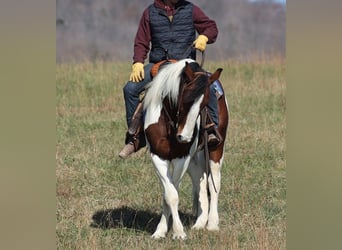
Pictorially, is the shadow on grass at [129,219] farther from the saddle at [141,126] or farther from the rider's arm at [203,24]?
the rider's arm at [203,24]

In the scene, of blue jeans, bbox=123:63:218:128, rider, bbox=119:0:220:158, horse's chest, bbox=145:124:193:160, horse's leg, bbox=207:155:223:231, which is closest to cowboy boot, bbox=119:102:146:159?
rider, bbox=119:0:220:158

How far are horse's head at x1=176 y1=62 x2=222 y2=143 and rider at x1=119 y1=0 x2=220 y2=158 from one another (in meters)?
0.61

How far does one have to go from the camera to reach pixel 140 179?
835 cm

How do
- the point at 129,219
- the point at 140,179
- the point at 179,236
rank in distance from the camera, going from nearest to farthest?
the point at 179,236, the point at 129,219, the point at 140,179

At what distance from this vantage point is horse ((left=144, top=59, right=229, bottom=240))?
5.43m

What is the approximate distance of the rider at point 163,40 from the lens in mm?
6199

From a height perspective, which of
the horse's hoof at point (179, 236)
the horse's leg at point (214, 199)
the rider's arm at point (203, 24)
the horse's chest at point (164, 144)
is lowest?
the horse's hoof at point (179, 236)

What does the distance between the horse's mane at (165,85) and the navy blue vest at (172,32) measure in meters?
0.44

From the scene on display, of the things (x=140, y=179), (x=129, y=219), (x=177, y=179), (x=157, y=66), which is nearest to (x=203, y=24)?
(x=157, y=66)

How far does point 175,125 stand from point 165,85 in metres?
0.38

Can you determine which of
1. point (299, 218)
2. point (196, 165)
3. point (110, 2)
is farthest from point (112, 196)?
point (110, 2)

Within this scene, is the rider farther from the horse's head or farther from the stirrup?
the horse's head

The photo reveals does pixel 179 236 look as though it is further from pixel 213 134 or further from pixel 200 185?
pixel 213 134

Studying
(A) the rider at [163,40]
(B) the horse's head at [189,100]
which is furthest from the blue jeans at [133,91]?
(B) the horse's head at [189,100]
